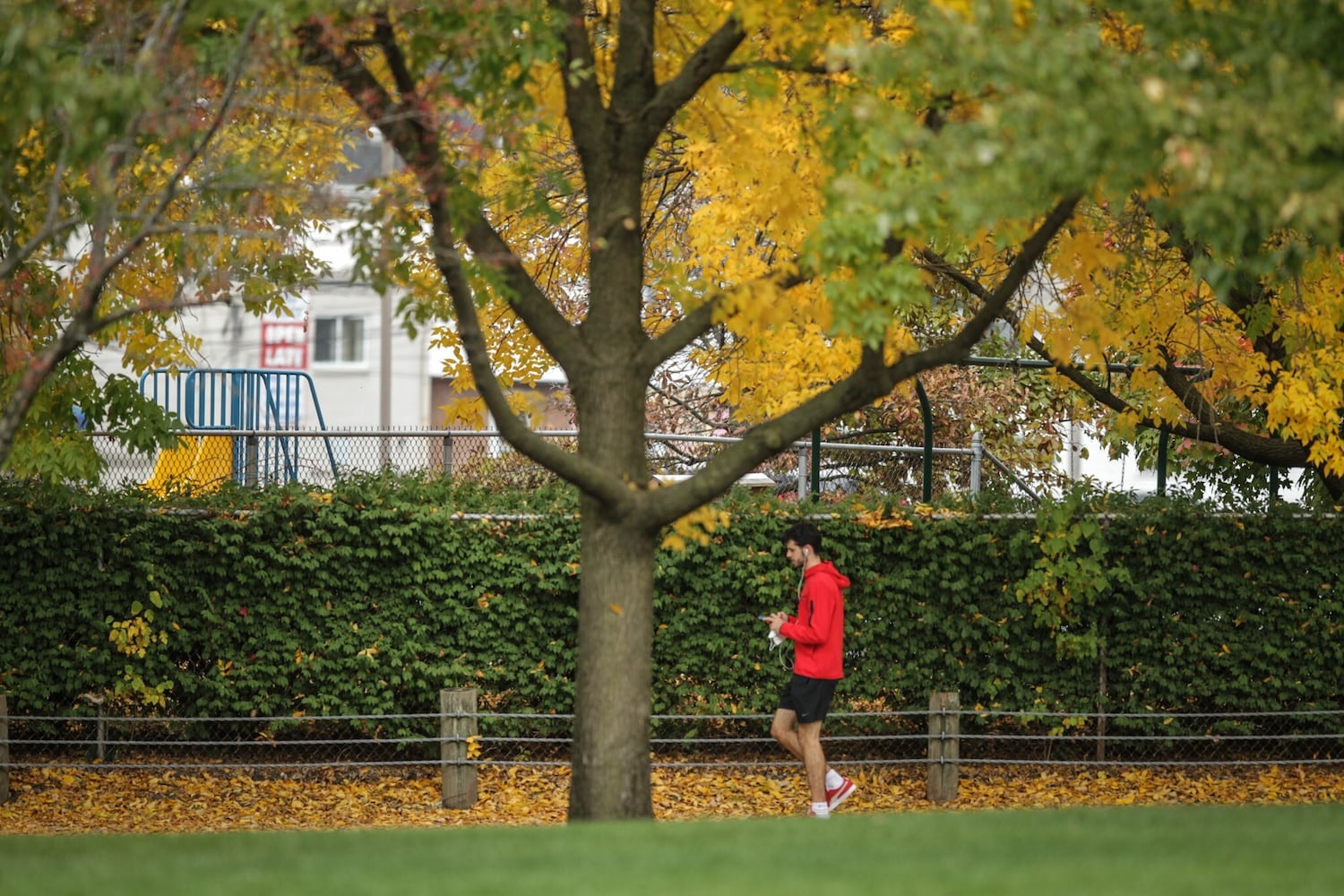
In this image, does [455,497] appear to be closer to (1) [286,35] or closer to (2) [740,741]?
(2) [740,741]

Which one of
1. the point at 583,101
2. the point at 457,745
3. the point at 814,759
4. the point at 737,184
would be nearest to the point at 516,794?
the point at 457,745

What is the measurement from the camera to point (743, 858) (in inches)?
278

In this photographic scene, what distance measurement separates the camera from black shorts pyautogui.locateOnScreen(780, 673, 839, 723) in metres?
10.6

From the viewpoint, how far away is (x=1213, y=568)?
41.2 feet

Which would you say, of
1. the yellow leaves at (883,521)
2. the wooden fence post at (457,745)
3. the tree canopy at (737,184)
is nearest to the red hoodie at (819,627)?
the tree canopy at (737,184)

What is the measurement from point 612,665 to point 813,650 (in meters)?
2.31

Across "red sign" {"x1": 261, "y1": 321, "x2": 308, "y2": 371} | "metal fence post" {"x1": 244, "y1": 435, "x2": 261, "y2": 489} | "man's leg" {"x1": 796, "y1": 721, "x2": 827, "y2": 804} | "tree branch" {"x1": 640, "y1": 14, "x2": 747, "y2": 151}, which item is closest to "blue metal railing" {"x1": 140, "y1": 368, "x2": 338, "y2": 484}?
"metal fence post" {"x1": 244, "y1": 435, "x2": 261, "y2": 489}

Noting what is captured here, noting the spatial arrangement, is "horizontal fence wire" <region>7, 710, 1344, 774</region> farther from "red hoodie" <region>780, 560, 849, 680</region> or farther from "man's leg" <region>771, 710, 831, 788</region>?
"red hoodie" <region>780, 560, 849, 680</region>

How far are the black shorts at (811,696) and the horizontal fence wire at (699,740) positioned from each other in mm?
1650

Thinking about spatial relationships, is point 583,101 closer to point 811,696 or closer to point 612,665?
point 612,665

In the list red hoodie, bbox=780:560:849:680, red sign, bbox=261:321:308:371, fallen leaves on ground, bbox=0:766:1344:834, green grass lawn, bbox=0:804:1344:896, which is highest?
red sign, bbox=261:321:308:371

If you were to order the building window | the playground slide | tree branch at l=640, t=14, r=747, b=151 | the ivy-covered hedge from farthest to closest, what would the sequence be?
the building window < the playground slide < the ivy-covered hedge < tree branch at l=640, t=14, r=747, b=151

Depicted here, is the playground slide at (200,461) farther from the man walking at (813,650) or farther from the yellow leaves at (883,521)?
the man walking at (813,650)

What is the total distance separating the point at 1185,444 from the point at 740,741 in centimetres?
716
